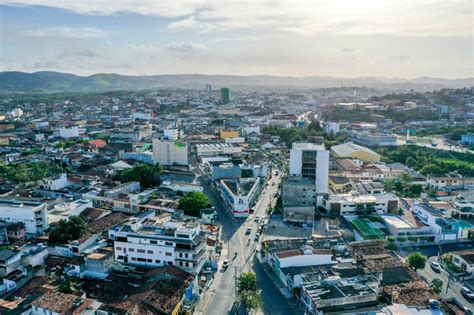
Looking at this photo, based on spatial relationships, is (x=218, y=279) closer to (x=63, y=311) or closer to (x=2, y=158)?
(x=63, y=311)

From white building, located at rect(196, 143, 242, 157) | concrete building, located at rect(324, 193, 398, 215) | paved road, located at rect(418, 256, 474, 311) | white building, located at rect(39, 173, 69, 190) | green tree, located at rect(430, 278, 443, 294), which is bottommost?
paved road, located at rect(418, 256, 474, 311)

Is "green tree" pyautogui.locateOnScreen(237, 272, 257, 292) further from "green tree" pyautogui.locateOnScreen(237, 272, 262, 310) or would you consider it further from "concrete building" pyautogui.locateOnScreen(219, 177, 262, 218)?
"concrete building" pyautogui.locateOnScreen(219, 177, 262, 218)

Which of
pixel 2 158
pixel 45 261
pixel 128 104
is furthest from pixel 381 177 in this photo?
pixel 128 104

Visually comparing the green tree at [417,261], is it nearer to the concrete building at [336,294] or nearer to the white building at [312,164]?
the concrete building at [336,294]

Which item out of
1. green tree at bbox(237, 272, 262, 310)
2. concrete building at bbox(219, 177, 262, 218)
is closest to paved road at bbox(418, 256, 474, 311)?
green tree at bbox(237, 272, 262, 310)

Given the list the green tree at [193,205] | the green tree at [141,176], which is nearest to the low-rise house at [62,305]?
the green tree at [193,205]

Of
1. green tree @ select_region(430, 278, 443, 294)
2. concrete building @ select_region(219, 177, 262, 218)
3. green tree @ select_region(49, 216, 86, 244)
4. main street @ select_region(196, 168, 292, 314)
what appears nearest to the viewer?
main street @ select_region(196, 168, 292, 314)

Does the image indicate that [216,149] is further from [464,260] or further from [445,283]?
[445,283]

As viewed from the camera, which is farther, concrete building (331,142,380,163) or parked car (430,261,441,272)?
concrete building (331,142,380,163)
